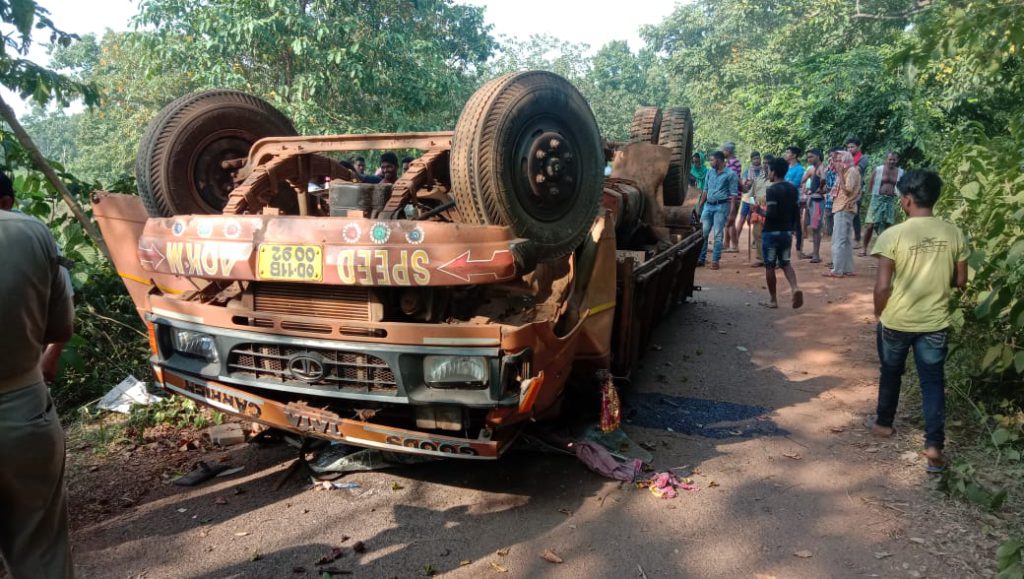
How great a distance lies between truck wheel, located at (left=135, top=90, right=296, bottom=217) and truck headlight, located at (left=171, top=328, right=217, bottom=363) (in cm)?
110

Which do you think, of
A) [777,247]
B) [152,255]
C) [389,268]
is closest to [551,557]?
[389,268]

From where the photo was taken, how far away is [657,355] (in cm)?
660

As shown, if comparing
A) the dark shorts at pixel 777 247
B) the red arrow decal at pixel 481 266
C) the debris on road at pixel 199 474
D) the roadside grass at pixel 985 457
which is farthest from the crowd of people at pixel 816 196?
the debris on road at pixel 199 474

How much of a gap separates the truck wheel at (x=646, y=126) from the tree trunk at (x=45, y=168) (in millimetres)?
5351

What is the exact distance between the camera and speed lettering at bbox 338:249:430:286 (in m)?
3.10

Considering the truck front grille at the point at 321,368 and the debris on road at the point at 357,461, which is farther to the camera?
the debris on road at the point at 357,461

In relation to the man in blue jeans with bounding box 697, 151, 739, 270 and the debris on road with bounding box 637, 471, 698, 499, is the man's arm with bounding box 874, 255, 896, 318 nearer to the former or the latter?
the debris on road with bounding box 637, 471, 698, 499

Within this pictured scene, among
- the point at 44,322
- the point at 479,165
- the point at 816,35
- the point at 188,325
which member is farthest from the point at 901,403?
the point at 816,35

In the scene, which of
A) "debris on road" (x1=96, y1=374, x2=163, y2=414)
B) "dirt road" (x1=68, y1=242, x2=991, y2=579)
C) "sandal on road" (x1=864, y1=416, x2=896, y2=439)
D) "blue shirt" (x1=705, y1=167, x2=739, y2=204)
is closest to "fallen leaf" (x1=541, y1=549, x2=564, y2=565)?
"dirt road" (x1=68, y1=242, x2=991, y2=579)

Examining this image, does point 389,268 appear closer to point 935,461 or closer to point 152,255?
point 152,255

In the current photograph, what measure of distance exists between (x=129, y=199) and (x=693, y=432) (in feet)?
14.3

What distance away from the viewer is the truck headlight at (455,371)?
312 centimetres

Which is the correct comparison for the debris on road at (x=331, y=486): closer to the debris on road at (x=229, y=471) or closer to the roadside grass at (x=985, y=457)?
the debris on road at (x=229, y=471)

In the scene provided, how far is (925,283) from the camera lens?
161 inches
